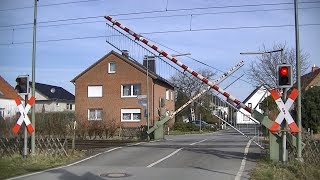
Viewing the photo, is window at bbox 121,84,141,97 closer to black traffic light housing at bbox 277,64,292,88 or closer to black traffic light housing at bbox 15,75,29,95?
black traffic light housing at bbox 15,75,29,95

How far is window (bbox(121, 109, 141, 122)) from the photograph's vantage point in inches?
2012

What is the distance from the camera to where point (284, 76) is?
13.9 metres

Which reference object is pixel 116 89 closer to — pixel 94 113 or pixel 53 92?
pixel 94 113

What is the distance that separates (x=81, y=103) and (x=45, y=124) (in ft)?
69.7

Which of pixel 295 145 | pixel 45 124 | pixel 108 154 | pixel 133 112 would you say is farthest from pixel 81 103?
pixel 295 145

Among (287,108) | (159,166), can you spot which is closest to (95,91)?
(159,166)

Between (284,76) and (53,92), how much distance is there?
241ft

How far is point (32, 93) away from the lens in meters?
16.8

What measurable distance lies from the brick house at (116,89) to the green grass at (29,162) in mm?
33333

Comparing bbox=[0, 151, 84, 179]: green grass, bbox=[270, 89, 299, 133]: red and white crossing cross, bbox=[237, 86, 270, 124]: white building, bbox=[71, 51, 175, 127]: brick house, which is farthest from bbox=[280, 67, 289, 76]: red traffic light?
bbox=[71, 51, 175, 127]: brick house

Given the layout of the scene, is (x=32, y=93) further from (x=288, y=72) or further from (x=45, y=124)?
(x=45, y=124)

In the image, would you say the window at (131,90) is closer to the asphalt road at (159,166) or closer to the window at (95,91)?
the window at (95,91)

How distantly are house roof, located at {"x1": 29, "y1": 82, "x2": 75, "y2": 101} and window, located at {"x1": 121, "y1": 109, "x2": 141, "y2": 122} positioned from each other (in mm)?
32310

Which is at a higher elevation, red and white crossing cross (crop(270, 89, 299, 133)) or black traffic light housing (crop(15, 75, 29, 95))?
black traffic light housing (crop(15, 75, 29, 95))
